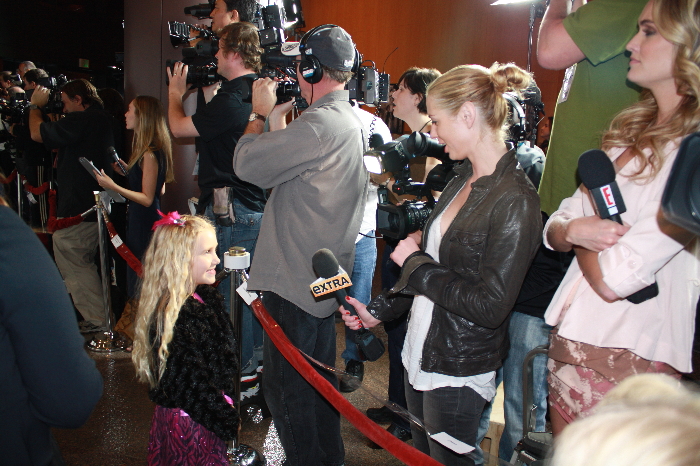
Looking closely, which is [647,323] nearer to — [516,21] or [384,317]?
[384,317]

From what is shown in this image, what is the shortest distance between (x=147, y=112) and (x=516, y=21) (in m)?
5.04

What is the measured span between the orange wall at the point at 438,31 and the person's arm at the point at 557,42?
4.96 m

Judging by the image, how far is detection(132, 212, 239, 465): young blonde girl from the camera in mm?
1970

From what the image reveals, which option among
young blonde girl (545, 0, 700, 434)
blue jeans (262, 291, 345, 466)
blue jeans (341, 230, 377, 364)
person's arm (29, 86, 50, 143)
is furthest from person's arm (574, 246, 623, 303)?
person's arm (29, 86, 50, 143)

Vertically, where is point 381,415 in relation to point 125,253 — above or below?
below

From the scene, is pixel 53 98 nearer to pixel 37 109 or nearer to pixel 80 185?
pixel 37 109

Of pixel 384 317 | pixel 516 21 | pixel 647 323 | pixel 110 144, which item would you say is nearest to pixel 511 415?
pixel 384 317

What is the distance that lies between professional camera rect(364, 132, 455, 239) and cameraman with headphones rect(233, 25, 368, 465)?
0.21 metres

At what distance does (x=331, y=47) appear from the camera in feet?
7.01

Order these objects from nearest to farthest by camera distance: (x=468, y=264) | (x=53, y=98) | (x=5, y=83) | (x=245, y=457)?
(x=468, y=264) < (x=245, y=457) < (x=53, y=98) < (x=5, y=83)

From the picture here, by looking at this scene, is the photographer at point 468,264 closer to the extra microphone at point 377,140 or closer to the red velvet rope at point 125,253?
the extra microphone at point 377,140

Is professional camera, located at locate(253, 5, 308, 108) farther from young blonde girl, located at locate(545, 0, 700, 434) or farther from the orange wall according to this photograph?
the orange wall

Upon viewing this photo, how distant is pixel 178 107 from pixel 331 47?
1272 millimetres

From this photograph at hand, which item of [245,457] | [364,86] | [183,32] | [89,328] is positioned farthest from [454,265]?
[89,328]
